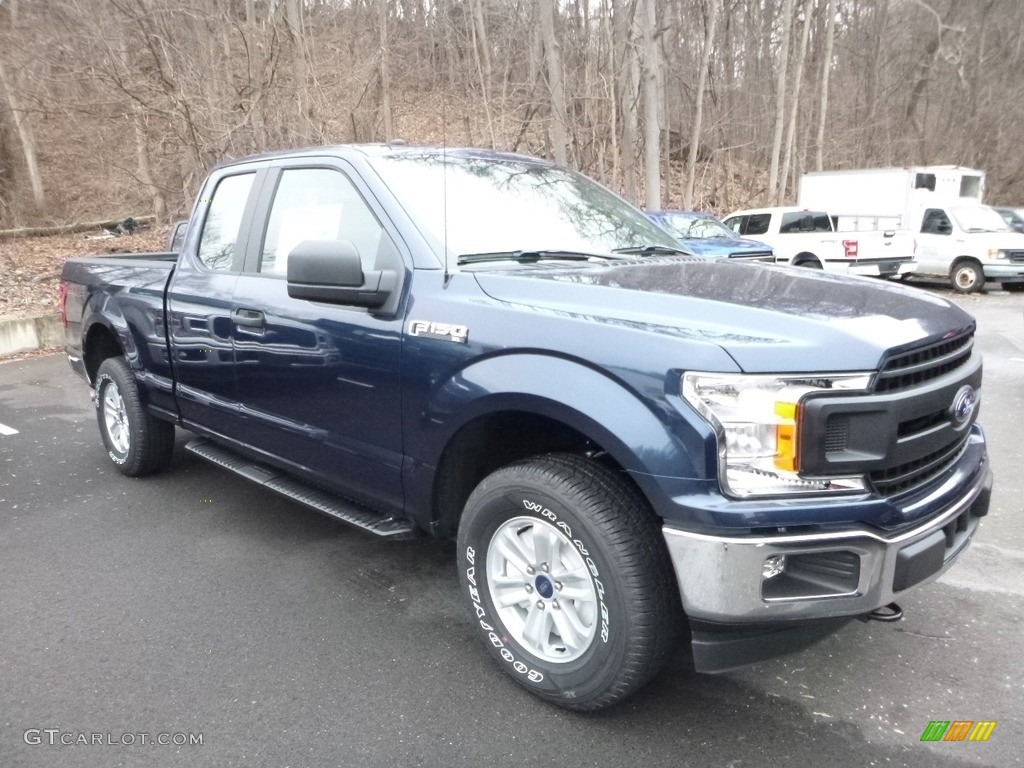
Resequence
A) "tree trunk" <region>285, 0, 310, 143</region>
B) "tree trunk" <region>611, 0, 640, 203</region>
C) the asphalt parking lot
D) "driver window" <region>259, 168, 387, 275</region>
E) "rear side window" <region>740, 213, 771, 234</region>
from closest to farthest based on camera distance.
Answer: the asphalt parking lot, "driver window" <region>259, 168, 387, 275</region>, "tree trunk" <region>285, 0, 310, 143</region>, "rear side window" <region>740, 213, 771, 234</region>, "tree trunk" <region>611, 0, 640, 203</region>

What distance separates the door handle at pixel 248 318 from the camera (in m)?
3.59

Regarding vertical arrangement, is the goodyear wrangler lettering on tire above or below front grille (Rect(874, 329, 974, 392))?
below

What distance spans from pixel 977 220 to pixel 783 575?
57.0 feet

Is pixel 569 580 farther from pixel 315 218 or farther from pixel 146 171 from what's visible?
pixel 146 171

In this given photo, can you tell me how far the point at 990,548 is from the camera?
3.91 meters

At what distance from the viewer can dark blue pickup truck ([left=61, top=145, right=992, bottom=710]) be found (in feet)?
7.06

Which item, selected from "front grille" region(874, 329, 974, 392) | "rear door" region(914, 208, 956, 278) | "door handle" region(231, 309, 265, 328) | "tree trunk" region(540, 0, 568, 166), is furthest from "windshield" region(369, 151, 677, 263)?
"rear door" region(914, 208, 956, 278)

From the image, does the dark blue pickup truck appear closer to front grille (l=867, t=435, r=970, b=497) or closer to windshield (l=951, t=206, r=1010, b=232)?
front grille (l=867, t=435, r=970, b=497)

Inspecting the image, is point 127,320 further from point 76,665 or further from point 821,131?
point 821,131

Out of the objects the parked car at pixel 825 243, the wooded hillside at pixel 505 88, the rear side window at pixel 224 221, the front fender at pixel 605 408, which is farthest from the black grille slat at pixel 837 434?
the parked car at pixel 825 243

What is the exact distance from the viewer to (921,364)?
2.33 metres

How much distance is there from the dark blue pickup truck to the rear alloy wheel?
14651 millimetres

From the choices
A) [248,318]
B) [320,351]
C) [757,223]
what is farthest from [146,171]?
[320,351]

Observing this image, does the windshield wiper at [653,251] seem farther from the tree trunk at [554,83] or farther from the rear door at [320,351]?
the tree trunk at [554,83]
